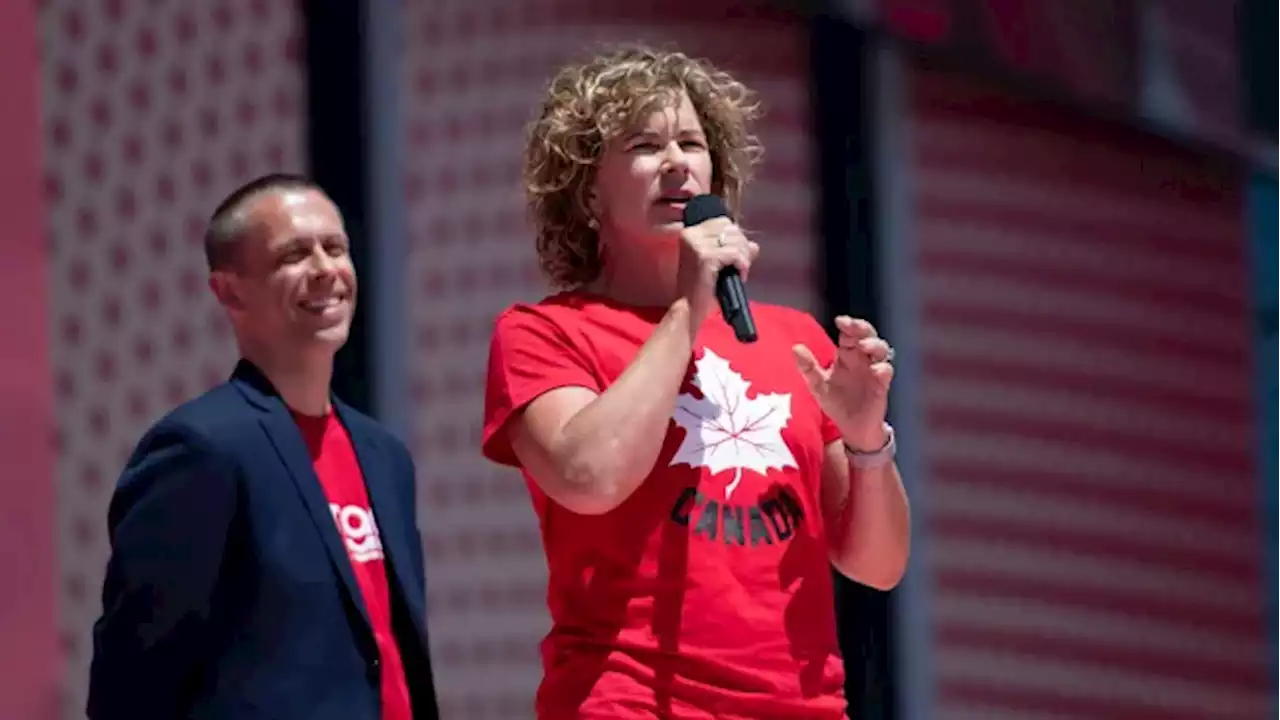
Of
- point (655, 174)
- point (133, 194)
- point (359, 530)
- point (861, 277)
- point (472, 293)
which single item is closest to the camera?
point (655, 174)

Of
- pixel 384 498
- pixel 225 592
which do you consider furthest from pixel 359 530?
pixel 225 592

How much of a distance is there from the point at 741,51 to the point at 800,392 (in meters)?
2.51

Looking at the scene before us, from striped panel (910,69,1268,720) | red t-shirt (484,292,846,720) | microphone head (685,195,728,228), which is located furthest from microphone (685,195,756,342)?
striped panel (910,69,1268,720)

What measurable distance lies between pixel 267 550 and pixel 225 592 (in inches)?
2.5

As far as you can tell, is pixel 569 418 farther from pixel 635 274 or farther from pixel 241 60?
pixel 241 60

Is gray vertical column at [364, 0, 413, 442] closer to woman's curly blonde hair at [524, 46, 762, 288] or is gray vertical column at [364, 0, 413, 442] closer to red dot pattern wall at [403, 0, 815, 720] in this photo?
red dot pattern wall at [403, 0, 815, 720]

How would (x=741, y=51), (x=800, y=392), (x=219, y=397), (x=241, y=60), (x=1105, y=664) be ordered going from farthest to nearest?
(x=1105, y=664) < (x=741, y=51) < (x=241, y=60) < (x=219, y=397) < (x=800, y=392)

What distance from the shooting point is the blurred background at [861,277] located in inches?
136

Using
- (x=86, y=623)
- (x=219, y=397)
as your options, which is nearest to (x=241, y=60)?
(x=86, y=623)

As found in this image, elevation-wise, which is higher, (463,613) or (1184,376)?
(1184,376)

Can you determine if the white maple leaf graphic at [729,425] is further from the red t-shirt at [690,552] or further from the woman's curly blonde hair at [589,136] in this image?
the woman's curly blonde hair at [589,136]

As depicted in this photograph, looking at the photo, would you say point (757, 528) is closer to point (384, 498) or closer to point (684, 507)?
point (684, 507)

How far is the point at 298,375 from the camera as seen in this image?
223 cm

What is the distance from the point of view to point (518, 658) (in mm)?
4004
